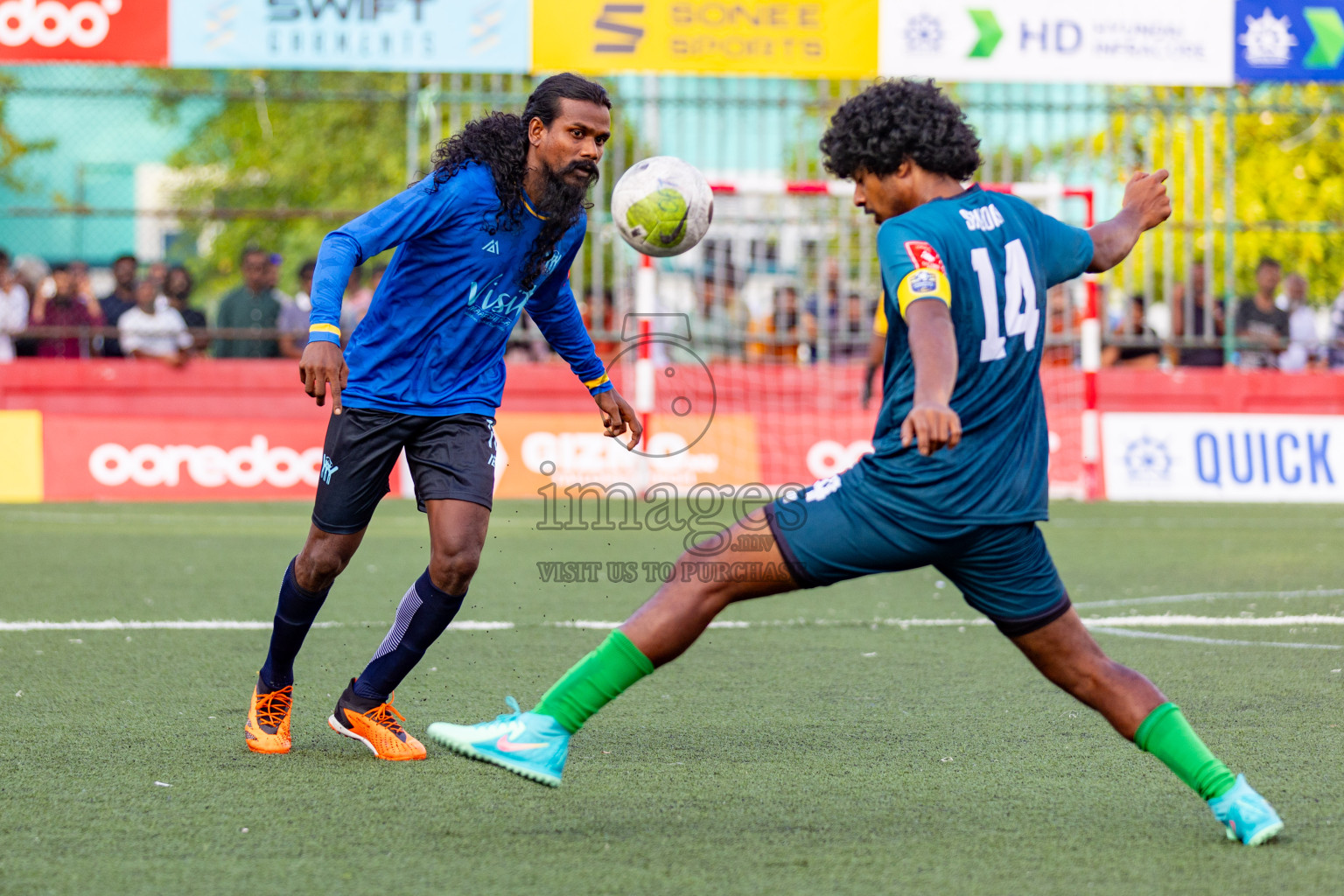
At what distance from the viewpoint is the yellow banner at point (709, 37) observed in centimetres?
1498

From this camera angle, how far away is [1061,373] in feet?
52.5

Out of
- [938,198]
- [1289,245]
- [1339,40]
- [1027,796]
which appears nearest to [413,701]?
[1027,796]

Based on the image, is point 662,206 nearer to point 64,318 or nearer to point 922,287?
point 922,287

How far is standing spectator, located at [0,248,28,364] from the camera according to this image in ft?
52.5

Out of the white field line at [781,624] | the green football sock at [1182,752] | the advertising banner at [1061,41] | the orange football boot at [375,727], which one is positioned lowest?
the white field line at [781,624]

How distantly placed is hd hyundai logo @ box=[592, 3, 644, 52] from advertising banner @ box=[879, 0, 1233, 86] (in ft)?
7.82

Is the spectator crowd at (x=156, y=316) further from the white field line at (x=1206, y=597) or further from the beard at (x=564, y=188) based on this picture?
the beard at (x=564, y=188)

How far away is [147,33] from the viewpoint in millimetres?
14883

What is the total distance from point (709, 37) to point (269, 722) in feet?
36.8

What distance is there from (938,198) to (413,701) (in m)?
2.98

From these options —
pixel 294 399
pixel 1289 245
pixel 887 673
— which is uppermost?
pixel 1289 245

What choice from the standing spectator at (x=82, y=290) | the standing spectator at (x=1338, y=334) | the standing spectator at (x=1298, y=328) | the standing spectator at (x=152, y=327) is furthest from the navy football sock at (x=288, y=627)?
the standing spectator at (x=1338, y=334)

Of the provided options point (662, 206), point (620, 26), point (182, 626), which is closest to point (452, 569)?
point (662, 206)

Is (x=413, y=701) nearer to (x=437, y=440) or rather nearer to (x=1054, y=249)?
(x=437, y=440)
